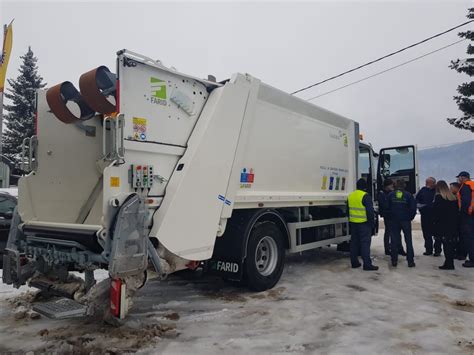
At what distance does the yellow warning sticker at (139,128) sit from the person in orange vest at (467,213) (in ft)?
20.1

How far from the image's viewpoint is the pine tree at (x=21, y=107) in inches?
942

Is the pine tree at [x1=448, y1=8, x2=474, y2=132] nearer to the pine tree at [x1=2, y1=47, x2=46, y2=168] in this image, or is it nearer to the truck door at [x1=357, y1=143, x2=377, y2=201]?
the truck door at [x1=357, y1=143, x2=377, y2=201]

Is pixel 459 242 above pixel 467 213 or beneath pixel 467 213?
beneath

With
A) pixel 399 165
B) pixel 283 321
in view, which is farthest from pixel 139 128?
pixel 399 165

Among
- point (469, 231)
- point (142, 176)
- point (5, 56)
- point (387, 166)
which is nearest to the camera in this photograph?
point (142, 176)

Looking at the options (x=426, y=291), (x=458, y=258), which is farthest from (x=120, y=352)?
(x=458, y=258)

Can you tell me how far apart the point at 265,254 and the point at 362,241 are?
2.23m

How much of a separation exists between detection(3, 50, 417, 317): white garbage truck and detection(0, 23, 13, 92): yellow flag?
12690 mm

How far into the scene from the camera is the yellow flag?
49.3 ft

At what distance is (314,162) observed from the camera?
6621mm

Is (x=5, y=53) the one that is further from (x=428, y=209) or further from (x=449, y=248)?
(x=449, y=248)

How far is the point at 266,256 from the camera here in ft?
18.3

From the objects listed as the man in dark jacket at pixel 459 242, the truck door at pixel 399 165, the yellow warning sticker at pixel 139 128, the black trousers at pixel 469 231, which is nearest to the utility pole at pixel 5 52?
the yellow warning sticker at pixel 139 128

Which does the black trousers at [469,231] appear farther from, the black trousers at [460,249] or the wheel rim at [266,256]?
the wheel rim at [266,256]
